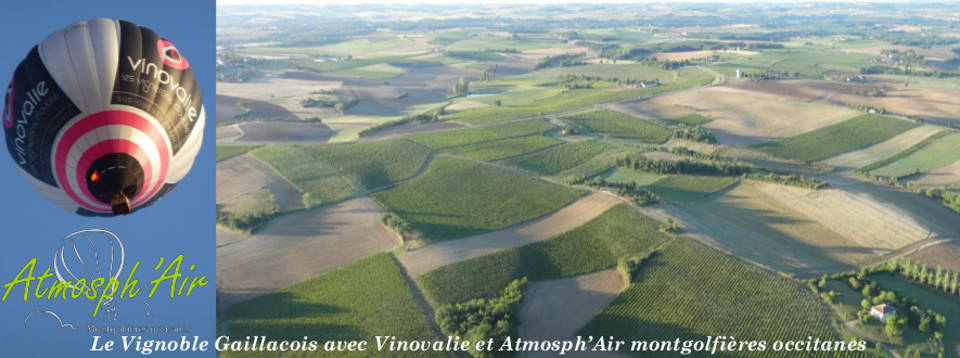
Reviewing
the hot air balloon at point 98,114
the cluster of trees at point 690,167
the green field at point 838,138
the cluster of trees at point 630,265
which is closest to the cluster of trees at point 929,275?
the cluster of trees at point 630,265

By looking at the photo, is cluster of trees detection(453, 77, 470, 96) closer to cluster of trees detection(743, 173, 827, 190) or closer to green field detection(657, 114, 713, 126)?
green field detection(657, 114, 713, 126)

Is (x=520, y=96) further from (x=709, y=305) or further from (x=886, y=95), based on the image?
(x=709, y=305)

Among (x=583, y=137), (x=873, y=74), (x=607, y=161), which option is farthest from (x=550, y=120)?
(x=873, y=74)

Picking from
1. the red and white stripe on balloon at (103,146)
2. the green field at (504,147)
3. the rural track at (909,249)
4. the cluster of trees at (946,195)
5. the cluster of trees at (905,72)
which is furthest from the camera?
the cluster of trees at (905,72)

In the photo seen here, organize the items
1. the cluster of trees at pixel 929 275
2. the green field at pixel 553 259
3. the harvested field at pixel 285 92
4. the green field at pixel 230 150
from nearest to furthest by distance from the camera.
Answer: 1. the green field at pixel 553 259
2. the cluster of trees at pixel 929 275
3. the green field at pixel 230 150
4. the harvested field at pixel 285 92

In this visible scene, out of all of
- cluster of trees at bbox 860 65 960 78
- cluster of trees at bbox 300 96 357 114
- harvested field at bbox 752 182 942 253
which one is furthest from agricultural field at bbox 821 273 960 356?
cluster of trees at bbox 860 65 960 78

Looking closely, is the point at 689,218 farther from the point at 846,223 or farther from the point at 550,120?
the point at 550,120

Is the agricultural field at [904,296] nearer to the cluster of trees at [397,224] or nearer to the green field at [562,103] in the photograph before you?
the cluster of trees at [397,224]
